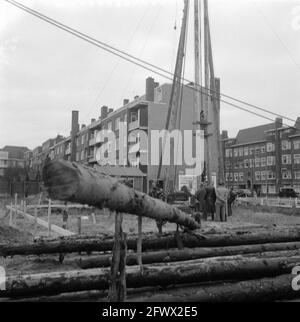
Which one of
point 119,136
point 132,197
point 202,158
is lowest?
point 132,197

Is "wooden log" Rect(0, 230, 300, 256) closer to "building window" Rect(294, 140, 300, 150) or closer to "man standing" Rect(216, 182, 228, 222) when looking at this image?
"man standing" Rect(216, 182, 228, 222)

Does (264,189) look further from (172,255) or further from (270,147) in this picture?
(172,255)

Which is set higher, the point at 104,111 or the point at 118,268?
the point at 104,111

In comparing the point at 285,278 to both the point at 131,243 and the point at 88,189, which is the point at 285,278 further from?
the point at 88,189

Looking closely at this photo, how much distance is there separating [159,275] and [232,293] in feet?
2.99

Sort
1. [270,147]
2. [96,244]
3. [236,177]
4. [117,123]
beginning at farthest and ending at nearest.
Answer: [236,177] → [270,147] → [117,123] → [96,244]

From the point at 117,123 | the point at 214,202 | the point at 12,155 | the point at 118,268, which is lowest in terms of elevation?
the point at 214,202

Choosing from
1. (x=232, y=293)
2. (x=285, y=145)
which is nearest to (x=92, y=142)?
(x=285, y=145)

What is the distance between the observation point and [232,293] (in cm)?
498

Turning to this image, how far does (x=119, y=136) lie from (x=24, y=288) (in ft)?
167

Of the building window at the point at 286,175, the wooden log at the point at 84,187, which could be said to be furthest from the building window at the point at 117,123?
the wooden log at the point at 84,187

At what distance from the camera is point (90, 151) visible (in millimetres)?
71250

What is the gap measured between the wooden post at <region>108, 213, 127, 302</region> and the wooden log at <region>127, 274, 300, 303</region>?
0.55 meters
